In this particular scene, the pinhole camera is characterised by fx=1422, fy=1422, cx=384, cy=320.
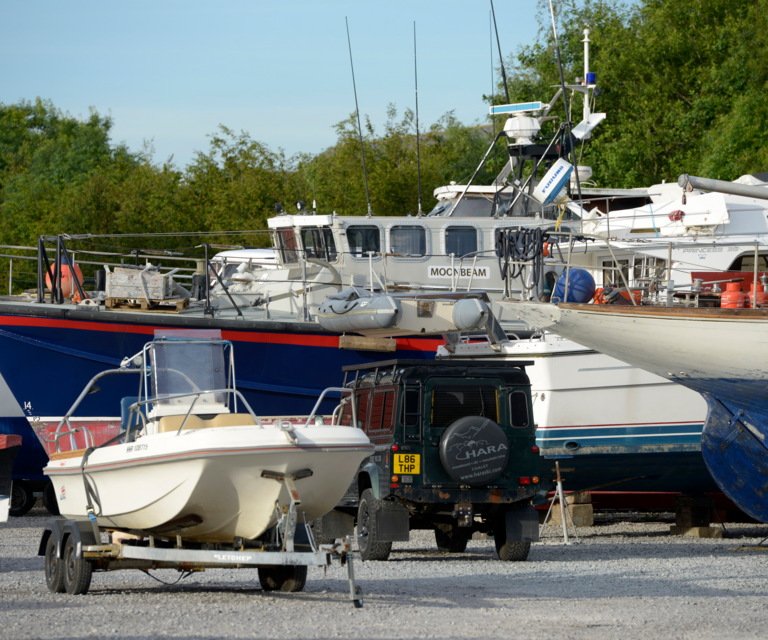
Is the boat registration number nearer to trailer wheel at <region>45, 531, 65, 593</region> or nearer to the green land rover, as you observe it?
the green land rover

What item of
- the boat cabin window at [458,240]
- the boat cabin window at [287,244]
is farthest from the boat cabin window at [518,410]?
the boat cabin window at [287,244]

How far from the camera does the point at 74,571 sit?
11.2m

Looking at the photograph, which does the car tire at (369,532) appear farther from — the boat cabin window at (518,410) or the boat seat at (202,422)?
the boat seat at (202,422)

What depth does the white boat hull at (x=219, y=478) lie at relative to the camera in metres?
10.5

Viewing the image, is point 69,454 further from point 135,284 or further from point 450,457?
point 135,284

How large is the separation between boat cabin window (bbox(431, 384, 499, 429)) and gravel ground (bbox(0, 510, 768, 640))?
1548 mm

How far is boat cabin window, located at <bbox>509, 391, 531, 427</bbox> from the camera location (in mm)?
15273

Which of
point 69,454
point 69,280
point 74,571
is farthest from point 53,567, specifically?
point 69,280

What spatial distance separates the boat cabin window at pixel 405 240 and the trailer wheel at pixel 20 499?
7191mm

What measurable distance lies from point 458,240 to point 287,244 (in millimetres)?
2738

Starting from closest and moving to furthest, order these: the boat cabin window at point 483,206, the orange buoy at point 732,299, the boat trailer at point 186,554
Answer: the boat trailer at point 186,554 < the orange buoy at point 732,299 < the boat cabin window at point 483,206

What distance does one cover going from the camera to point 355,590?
10.5 m

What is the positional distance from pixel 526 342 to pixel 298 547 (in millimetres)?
9072

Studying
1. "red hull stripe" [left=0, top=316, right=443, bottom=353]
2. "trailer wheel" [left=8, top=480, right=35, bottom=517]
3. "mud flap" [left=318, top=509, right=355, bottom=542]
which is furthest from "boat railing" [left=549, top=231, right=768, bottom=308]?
"trailer wheel" [left=8, top=480, right=35, bottom=517]
